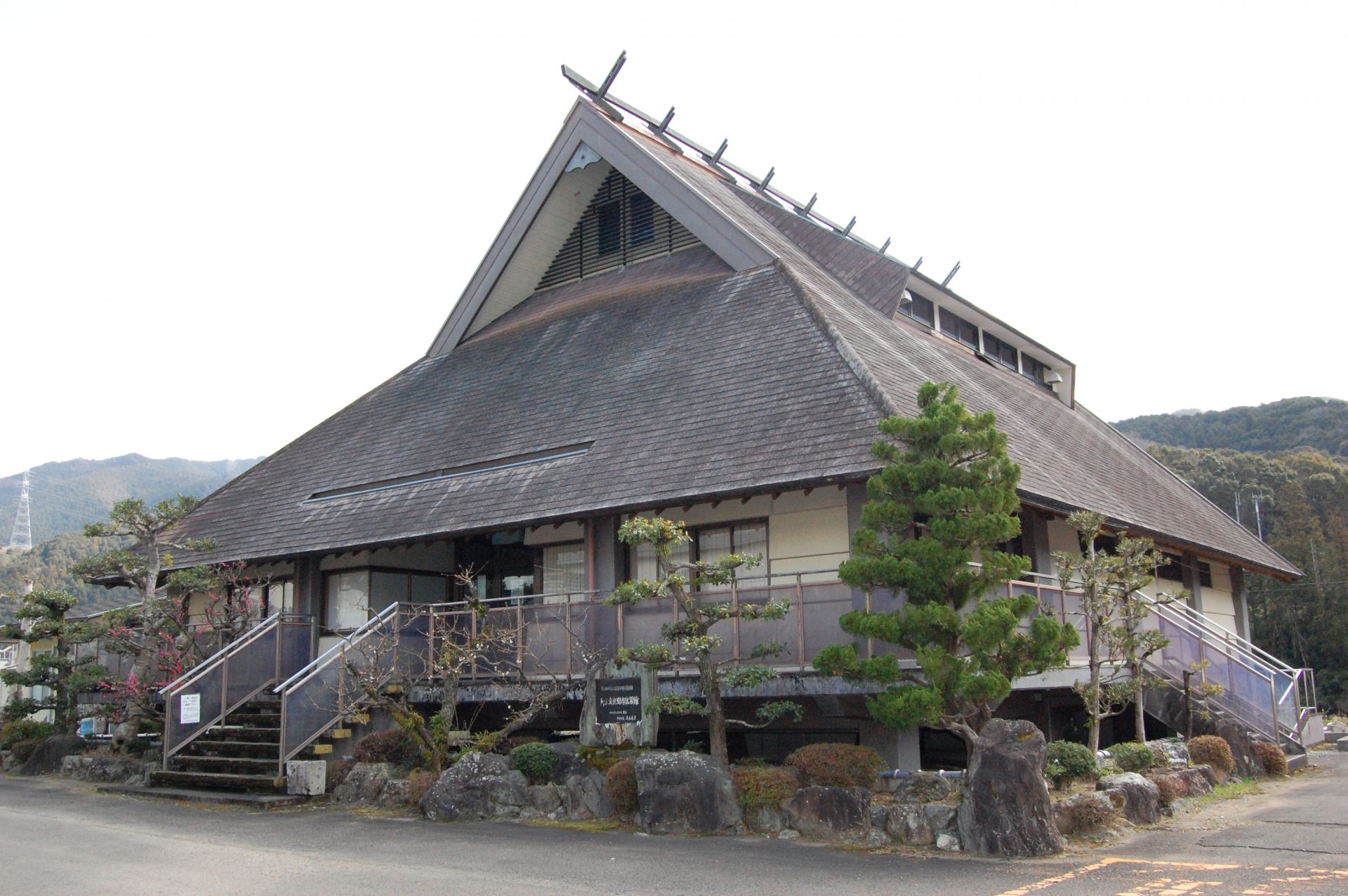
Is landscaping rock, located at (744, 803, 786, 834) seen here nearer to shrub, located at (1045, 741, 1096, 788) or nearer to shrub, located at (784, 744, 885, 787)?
shrub, located at (784, 744, 885, 787)

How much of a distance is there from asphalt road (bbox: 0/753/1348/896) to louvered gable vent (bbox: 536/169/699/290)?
49.0 ft

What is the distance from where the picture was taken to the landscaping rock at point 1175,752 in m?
14.8

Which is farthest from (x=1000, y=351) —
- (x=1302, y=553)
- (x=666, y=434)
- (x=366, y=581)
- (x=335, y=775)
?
(x=1302, y=553)

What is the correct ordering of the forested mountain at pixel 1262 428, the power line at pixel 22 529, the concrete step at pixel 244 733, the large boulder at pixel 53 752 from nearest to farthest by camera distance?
the concrete step at pixel 244 733 → the large boulder at pixel 53 752 → the forested mountain at pixel 1262 428 → the power line at pixel 22 529

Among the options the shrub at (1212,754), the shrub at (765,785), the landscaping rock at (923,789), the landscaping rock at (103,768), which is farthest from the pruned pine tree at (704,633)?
the landscaping rock at (103,768)

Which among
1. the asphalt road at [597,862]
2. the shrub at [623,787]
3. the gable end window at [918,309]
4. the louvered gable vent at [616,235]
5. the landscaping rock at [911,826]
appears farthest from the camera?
the gable end window at [918,309]

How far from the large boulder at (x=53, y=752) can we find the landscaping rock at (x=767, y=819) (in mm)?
14141

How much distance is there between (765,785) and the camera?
1261cm

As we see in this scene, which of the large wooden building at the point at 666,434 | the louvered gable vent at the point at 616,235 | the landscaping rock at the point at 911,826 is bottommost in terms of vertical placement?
the landscaping rock at the point at 911,826

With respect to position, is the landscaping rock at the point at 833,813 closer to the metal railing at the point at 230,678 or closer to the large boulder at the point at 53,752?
the metal railing at the point at 230,678

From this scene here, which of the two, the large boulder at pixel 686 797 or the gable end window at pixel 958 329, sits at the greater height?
the gable end window at pixel 958 329

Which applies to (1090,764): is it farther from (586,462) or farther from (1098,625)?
(586,462)

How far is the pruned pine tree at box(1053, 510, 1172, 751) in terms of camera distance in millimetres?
14680

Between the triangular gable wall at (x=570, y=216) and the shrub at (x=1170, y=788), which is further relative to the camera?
the triangular gable wall at (x=570, y=216)
